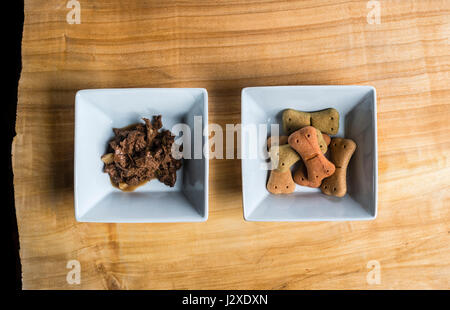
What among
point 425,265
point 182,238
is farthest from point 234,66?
point 425,265

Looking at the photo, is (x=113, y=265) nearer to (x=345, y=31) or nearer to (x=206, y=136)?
(x=206, y=136)
